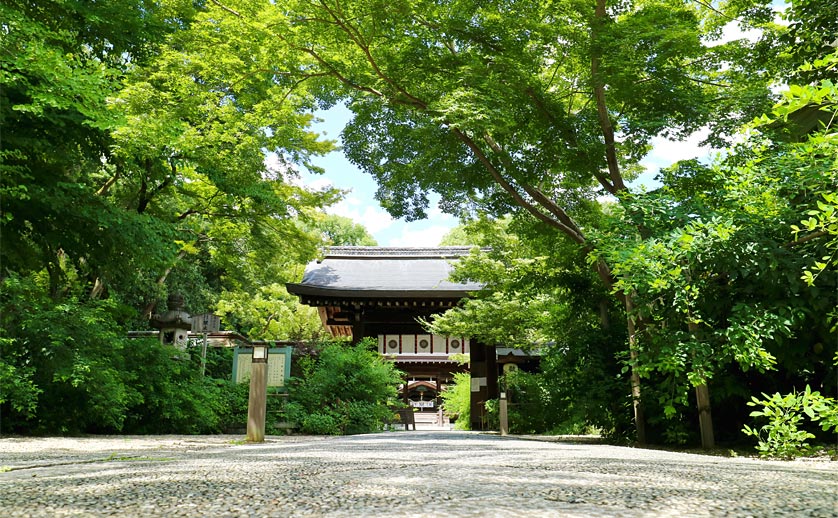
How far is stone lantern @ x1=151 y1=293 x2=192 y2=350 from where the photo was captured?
10531 millimetres

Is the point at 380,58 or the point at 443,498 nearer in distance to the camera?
the point at 443,498

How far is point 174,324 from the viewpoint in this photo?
10578 millimetres

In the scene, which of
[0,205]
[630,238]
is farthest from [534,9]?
[0,205]

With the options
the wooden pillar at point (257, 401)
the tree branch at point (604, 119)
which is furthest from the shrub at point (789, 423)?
the wooden pillar at point (257, 401)

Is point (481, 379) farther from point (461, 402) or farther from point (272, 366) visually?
point (272, 366)

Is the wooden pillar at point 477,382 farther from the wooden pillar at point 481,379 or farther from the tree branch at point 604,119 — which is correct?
the tree branch at point 604,119

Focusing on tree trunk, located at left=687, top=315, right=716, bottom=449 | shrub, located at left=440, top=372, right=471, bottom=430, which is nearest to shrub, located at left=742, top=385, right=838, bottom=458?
tree trunk, located at left=687, top=315, right=716, bottom=449

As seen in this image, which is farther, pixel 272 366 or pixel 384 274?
pixel 384 274

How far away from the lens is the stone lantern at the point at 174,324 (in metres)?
10.5

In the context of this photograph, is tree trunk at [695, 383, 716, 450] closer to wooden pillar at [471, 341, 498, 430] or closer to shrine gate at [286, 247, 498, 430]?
shrine gate at [286, 247, 498, 430]

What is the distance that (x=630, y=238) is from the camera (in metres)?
5.48

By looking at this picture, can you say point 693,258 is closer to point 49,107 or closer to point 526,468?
point 526,468

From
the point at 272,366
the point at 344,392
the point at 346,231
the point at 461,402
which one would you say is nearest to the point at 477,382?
the point at 461,402

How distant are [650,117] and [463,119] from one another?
7.62 ft
